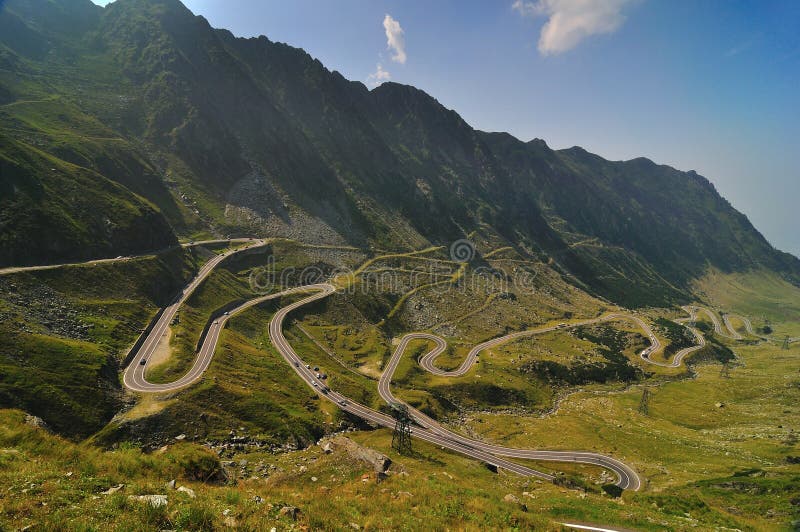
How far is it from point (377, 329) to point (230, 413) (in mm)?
76173

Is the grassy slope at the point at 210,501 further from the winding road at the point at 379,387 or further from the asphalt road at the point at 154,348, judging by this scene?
the winding road at the point at 379,387

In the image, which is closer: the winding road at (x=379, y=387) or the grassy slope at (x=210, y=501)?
the grassy slope at (x=210, y=501)

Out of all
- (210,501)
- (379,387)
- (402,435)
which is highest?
(210,501)

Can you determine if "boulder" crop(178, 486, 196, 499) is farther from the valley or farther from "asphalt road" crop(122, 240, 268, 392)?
"asphalt road" crop(122, 240, 268, 392)

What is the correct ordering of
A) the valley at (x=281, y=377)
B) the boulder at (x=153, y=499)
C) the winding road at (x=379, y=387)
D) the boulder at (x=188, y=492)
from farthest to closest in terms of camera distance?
the winding road at (x=379, y=387) → the valley at (x=281, y=377) → the boulder at (x=188, y=492) → the boulder at (x=153, y=499)

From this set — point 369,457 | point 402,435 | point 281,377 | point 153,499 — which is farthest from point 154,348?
point 153,499

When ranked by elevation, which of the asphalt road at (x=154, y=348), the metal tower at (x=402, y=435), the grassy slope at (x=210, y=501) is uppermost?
the grassy slope at (x=210, y=501)

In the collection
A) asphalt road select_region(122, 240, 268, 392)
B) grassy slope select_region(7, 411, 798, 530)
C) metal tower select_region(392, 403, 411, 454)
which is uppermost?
grassy slope select_region(7, 411, 798, 530)

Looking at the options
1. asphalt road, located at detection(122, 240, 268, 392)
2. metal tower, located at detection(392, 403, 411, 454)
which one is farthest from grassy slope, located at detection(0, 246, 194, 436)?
metal tower, located at detection(392, 403, 411, 454)

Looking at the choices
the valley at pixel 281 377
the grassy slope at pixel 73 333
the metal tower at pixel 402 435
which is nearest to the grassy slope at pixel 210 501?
the valley at pixel 281 377

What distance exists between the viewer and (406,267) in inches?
7470

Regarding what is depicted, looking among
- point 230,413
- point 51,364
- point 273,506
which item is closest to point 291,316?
point 230,413

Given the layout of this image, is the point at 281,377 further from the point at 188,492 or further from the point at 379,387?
the point at 188,492

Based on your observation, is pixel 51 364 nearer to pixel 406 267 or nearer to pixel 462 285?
pixel 406 267
